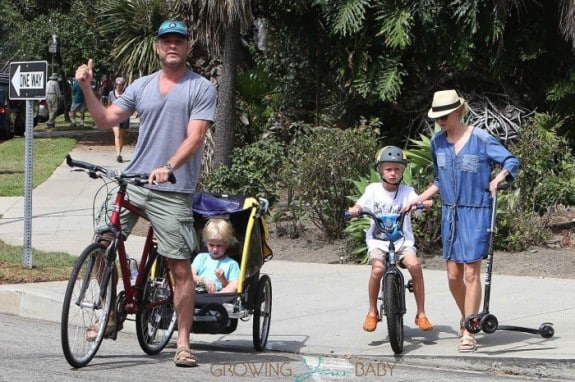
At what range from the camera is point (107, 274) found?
6852 mm

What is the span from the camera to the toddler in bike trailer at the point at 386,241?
790 centimetres

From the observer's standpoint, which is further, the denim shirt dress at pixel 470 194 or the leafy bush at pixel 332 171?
the leafy bush at pixel 332 171

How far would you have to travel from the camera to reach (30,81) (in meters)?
11.1

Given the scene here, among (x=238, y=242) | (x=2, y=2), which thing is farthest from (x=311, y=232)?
(x=2, y=2)

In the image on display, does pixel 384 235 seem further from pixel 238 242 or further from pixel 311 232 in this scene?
pixel 311 232

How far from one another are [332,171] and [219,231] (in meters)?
5.09

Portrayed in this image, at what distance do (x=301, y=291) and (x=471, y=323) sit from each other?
10.0 ft

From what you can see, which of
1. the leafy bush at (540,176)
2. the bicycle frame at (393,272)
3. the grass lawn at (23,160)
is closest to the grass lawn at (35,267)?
the bicycle frame at (393,272)

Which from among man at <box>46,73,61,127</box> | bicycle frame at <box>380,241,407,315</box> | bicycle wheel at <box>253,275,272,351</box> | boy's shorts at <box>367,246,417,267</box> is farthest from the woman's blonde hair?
man at <box>46,73,61,127</box>

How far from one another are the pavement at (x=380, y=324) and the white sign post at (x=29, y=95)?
0.84 meters

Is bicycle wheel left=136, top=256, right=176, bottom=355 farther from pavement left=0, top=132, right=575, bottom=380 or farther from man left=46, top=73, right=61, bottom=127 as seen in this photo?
man left=46, top=73, right=61, bottom=127

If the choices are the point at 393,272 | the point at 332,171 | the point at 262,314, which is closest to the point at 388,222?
the point at 393,272

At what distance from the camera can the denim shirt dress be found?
25.0 ft

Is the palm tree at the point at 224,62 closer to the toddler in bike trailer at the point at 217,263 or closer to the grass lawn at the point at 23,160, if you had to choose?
the grass lawn at the point at 23,160
